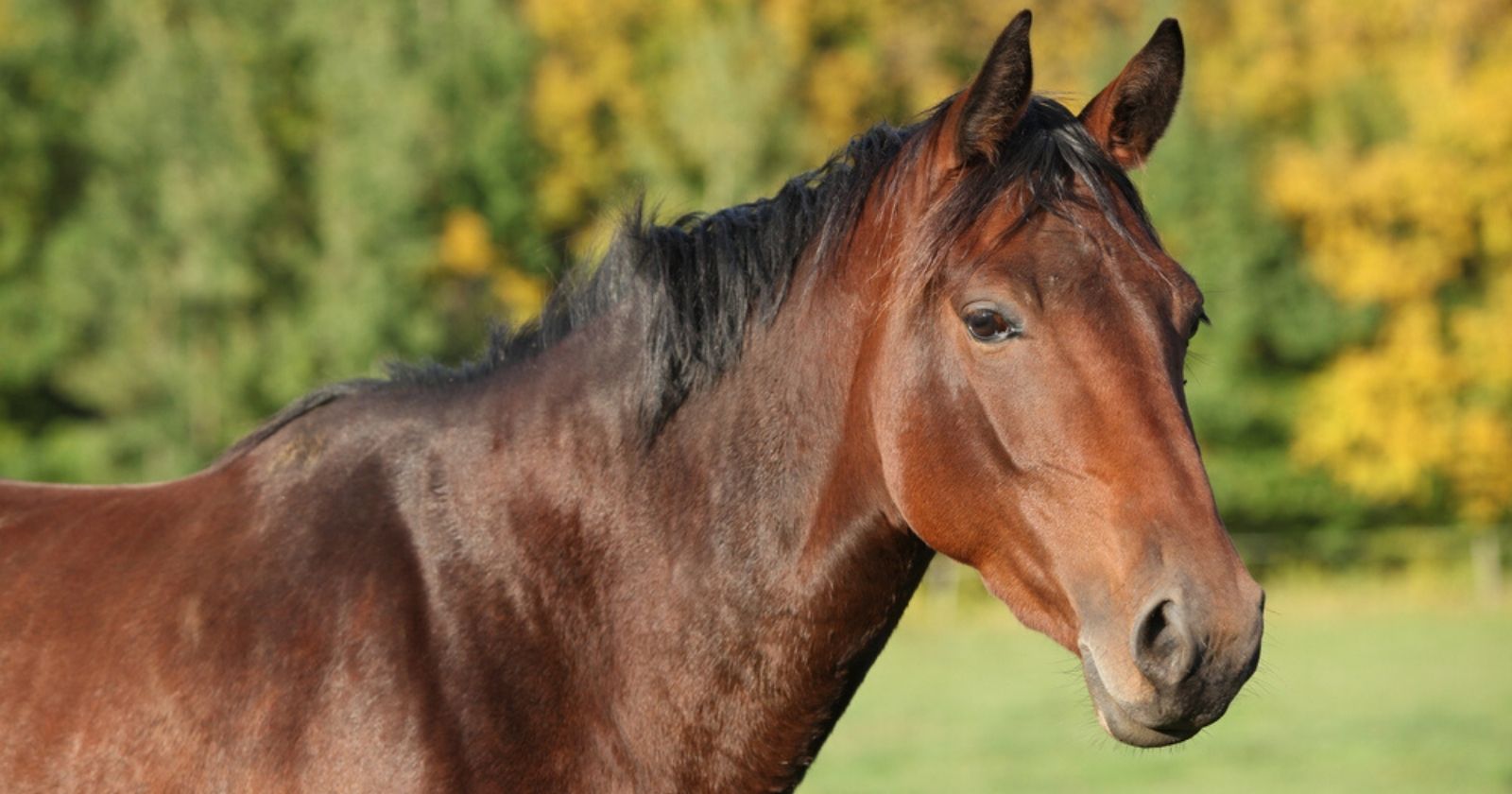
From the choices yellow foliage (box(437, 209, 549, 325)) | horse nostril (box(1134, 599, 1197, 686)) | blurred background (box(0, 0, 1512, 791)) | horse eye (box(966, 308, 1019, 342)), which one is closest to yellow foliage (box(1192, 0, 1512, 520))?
blurred background (box(0, 0, 1512, 791))

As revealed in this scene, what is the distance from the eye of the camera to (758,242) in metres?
3.50

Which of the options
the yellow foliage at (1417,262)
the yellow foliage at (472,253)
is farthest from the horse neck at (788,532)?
the yellow foliage at (1417,262)

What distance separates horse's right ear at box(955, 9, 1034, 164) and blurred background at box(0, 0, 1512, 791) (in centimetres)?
2075

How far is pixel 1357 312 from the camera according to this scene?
3072 cm

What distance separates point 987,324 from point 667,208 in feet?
71.8

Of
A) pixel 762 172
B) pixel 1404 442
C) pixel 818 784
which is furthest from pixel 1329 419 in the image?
pixel 818 784

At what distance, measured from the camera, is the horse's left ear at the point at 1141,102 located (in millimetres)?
3414

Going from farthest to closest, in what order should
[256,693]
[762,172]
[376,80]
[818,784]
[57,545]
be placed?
[376,80] < [762,172] < [818,784] < [57,545] < [256,693]

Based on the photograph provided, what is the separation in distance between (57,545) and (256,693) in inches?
33.1

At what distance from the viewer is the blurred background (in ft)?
91.5

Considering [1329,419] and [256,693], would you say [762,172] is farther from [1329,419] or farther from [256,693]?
[256,693]

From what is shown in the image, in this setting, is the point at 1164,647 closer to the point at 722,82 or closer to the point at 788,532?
the point at 788,532

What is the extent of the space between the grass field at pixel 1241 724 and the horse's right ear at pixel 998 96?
5.36m

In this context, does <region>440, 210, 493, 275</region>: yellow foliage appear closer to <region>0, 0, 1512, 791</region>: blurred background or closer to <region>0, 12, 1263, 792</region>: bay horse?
<region>0, 0, 1512, 791</region>: blurred background
